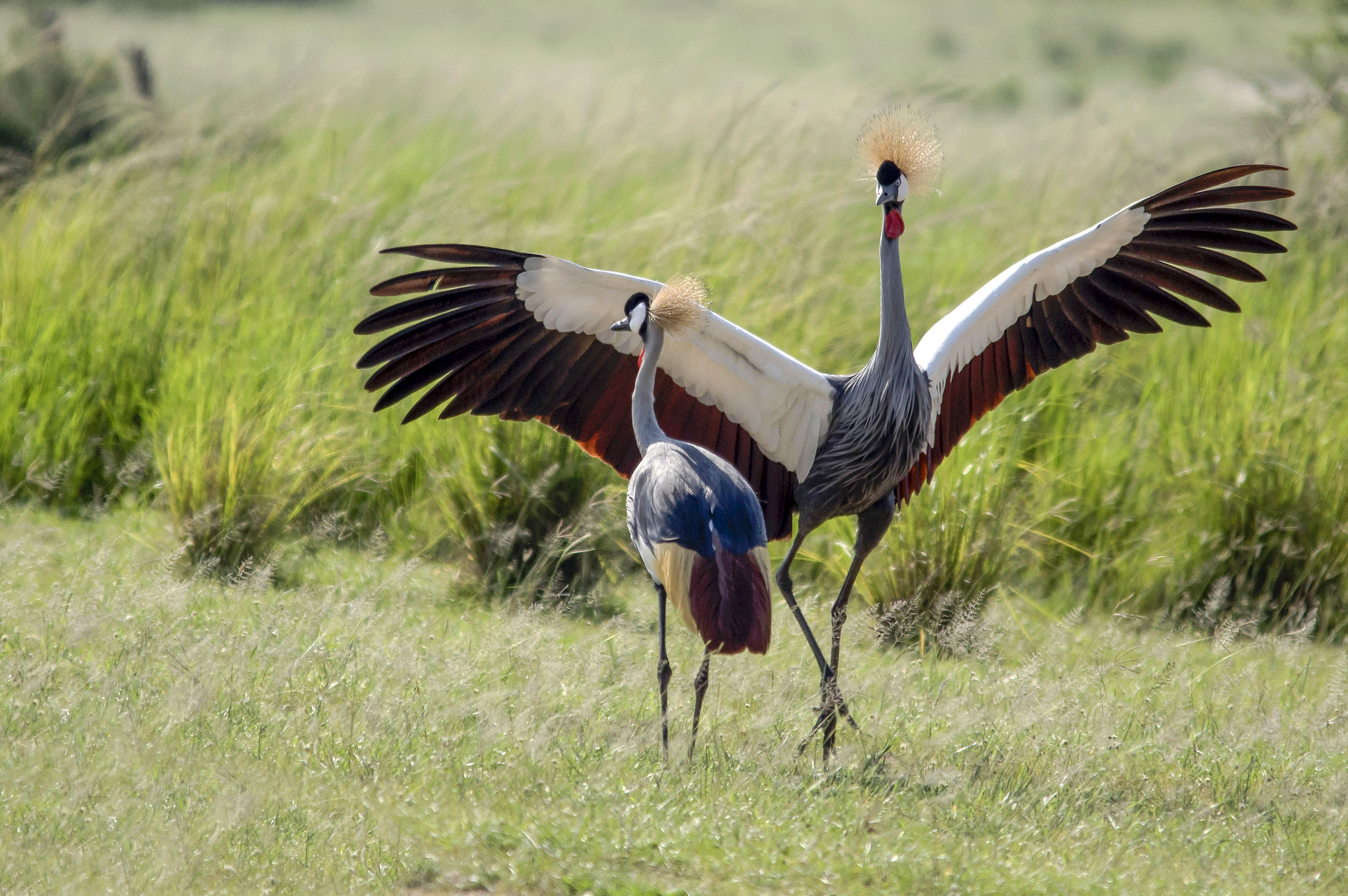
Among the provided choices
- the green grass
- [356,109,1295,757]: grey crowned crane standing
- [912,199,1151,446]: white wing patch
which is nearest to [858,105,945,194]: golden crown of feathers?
[356,109,1295,757]: grey crowned crane standing

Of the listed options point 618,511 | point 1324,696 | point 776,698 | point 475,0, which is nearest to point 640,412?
point 776,698

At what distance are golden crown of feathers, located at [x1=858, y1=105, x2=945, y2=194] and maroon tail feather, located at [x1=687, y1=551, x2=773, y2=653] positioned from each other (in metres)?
Answer: 1.60

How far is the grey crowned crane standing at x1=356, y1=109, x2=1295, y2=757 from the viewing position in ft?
14.3

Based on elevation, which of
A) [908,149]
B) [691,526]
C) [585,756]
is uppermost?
[908,149]

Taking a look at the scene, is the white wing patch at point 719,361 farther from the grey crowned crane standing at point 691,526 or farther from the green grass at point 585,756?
the green grass at point 585,756

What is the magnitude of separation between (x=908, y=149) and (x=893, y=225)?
33 cm

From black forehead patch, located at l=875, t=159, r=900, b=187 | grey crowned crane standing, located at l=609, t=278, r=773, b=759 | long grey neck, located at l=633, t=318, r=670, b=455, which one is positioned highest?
black forehead patch, located at l=875, t=159, r=900, b=187

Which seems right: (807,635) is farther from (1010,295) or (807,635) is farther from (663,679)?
(1010,295)

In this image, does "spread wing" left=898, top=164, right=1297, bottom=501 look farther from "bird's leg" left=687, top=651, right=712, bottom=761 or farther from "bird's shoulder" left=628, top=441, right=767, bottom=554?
"bird's leg" left=687, top=651, right=712, bottom=761

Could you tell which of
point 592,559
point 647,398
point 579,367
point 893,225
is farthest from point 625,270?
point 647,398

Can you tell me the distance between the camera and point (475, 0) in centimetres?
3903

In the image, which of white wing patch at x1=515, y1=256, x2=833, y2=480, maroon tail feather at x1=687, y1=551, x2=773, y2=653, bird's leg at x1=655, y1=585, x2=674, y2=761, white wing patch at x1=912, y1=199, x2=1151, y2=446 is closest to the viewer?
maroon tail feather at x1=687, y1=551, x2=773, y2=653

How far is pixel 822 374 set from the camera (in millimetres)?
4691

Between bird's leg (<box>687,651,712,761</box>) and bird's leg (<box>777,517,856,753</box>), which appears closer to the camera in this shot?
bird's leg (<box>687,651,712,761</box>)
